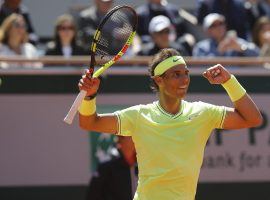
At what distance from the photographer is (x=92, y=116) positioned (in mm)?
4746

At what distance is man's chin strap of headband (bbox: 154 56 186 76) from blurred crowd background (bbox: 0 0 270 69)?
3.54m

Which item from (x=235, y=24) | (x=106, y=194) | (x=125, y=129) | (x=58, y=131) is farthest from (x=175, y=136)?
(x=235, y=24)

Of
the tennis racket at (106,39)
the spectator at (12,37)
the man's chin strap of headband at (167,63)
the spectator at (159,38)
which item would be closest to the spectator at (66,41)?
the spectator at (12,37)

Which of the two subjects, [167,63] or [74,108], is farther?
[167,63]

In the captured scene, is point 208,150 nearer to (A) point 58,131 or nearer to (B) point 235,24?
(A) point 58,131

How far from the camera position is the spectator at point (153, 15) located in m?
9.88

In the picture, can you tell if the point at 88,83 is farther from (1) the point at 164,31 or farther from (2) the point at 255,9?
(2) the point at 255,9

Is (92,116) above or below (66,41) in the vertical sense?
above

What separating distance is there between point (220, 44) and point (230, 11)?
1157mm

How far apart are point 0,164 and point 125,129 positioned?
354 cm

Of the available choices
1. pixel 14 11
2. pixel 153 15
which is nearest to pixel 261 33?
pixel 153 15

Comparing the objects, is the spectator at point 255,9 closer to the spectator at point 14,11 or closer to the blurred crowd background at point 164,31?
the blurred crowd background at point 164,31

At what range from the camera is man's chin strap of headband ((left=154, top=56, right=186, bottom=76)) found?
190 inches

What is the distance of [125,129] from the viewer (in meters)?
4.83
